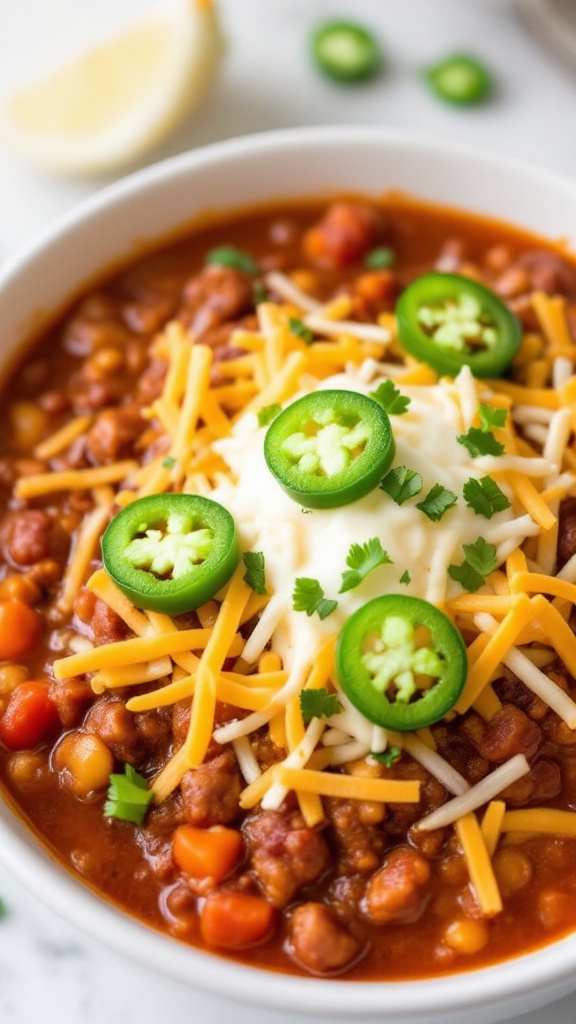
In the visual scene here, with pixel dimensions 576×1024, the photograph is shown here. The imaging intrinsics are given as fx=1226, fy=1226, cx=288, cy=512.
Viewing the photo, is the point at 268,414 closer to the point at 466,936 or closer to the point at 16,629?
the point at 16,629

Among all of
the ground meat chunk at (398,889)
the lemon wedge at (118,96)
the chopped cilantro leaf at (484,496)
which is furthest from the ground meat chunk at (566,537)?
the lemon wedge at (118,96)

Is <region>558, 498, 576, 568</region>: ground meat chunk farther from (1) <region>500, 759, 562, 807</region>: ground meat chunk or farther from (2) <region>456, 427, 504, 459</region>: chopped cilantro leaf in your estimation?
(1) <region>500, 759, 562, 807</region>: ground meat chunk

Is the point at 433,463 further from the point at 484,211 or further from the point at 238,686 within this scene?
the point at 484,211

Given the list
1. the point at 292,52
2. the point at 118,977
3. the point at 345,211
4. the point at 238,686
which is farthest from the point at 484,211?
the point at 118,977

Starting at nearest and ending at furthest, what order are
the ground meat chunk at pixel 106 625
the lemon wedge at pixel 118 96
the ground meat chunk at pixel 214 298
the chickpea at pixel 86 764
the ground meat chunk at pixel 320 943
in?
the ground meat chunk at pixel 320 943 → the chickpea at pixel 86 764 → the ground meat chunk at pixel 106 625 → the ground meat chunk at pixel 214 298 → the lemon wedge at pixel 118 96

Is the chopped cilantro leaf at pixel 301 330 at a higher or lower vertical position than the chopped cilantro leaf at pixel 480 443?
higher

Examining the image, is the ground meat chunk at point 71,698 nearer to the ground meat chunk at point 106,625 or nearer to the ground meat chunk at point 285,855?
the ground meat chunk at point 106,625

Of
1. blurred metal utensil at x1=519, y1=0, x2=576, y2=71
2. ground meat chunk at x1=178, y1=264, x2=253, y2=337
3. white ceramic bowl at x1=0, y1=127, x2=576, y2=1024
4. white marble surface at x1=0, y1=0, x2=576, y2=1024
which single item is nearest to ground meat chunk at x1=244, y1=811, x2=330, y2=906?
ground meat chunk at x1=178, y1=264, x2=253, y2=337

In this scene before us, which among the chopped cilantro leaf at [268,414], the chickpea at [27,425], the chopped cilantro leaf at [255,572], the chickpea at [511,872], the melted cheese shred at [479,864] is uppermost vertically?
the chopped cilantro leaf at [268,414]
